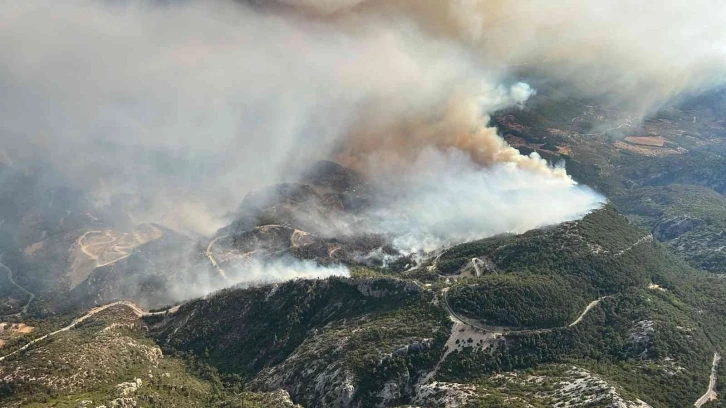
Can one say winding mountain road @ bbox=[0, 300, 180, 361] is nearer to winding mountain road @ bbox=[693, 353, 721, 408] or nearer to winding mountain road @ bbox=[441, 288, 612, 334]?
winding mountain road @ bbox=[441, 288, 612, 334]

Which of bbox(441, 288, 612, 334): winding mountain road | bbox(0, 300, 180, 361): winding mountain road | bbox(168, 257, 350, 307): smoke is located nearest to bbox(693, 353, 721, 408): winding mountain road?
bbox(441, 288, 612, 334): winding mountain road

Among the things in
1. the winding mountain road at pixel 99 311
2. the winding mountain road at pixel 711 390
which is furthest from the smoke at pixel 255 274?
the winding mountain road at pixel 711 390

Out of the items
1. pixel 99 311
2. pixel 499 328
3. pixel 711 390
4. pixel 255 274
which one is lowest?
pixel 99 311

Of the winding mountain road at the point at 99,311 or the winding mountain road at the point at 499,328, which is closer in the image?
the winding mountain road at the point at 499,328

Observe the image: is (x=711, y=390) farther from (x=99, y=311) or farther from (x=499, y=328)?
(x=99, y=311)

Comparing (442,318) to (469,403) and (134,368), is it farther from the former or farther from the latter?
(134,368)

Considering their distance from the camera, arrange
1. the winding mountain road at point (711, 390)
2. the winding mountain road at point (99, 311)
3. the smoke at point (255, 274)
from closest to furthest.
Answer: the winding mountain road at point (711, 390) < the winding mountain road at point (99, 311) < the smoke at point (255, 274)

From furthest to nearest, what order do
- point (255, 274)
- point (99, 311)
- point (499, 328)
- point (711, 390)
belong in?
point (255, 274)
point (99, 311)
point (499, 328)
point (711, 390)

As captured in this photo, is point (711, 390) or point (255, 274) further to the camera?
point (255, 274)

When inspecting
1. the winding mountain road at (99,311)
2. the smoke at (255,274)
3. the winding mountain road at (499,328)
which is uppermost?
the winding mountain road at (499,328)

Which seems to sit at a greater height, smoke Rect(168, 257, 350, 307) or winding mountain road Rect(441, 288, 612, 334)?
winding mountain road Rect(441, 288, 612, 334)

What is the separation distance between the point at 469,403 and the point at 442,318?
26.5m

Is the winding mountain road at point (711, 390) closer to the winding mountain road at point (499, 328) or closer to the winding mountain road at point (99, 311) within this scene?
the winding mountain road at point (499, 328)

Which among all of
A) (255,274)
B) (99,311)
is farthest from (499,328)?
(99,311)
